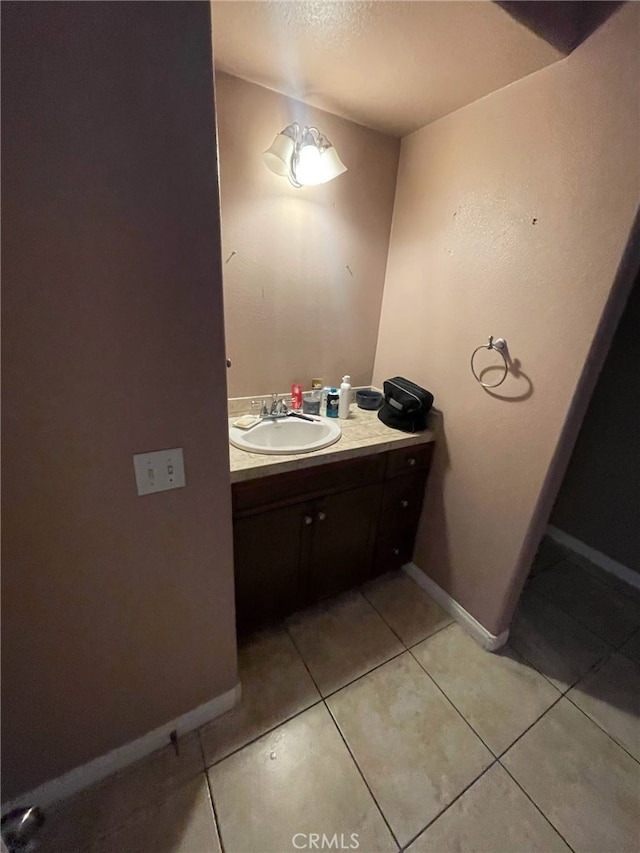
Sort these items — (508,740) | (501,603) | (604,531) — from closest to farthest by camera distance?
(508,740)
(501,603)
(604,531)

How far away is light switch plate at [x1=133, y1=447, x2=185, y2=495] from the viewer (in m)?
0.78

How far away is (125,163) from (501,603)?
1.83 m

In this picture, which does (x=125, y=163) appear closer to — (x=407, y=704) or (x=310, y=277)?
(x=310, y=277)

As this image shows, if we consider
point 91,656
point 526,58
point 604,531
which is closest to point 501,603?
point 604,531

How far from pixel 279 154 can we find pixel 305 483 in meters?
1.27

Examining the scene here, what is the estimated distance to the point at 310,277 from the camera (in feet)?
5.20

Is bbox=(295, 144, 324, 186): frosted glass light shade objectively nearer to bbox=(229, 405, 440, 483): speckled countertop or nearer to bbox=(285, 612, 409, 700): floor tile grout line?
bbox=(229, 405, 440, 483): speckled countertop

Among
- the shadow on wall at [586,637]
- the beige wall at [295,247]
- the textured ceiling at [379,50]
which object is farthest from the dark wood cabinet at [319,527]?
the textured ceiling at [379,50]

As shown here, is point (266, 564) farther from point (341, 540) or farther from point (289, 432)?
point (289, 432)

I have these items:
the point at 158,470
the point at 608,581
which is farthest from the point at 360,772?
the point at 608,581

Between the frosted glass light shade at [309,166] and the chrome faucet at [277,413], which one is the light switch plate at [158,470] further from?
the frosted glass light shade at [309,166]

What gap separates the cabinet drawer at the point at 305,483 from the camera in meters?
1.18

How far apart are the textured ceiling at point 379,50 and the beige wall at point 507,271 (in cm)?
11

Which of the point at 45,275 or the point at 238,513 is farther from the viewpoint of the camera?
the point at 238,513
